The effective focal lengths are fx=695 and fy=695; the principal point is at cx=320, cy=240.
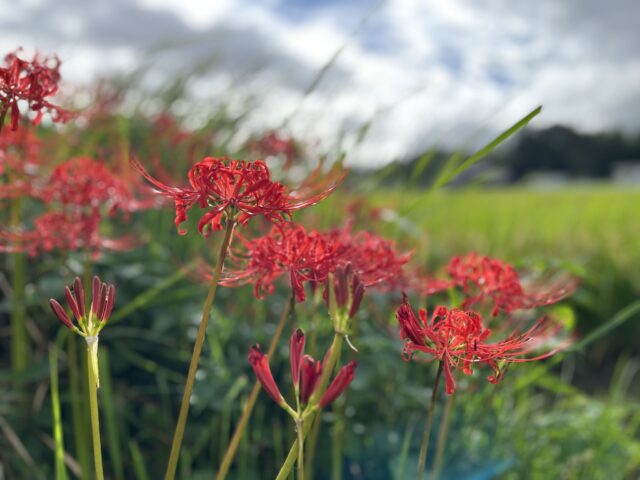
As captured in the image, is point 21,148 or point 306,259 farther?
point 21,148

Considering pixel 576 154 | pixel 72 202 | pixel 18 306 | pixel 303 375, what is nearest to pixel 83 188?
pixel 72 202

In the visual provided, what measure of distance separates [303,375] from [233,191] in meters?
0.23

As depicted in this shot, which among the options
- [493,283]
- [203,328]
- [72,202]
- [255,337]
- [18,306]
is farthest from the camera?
[255,337]

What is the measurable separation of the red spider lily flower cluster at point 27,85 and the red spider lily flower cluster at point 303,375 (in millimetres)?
448

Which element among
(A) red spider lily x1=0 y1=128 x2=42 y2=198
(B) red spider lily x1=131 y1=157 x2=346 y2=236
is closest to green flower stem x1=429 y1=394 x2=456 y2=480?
(B) red spider lily x1=131 y1=157 x2=346 y2=236

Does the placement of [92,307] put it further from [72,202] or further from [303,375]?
[72,202]

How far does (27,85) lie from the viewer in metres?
0.90

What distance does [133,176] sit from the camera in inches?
81.2

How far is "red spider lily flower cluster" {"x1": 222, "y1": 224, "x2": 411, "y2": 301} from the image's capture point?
0.86 metres

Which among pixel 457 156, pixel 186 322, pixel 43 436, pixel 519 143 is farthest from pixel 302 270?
pixel 519 143

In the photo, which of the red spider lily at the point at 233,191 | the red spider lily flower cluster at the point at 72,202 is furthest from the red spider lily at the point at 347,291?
the red spider lily flower cluster at the point at 72,202

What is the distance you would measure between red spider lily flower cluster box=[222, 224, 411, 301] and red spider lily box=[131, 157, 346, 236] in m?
0.07

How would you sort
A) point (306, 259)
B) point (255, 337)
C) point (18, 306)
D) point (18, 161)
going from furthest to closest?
point (255, 337), point (18, 306), point (18, 161), point (306, 259)

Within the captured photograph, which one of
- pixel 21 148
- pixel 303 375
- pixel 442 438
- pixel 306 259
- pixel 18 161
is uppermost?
pixel 21 148
